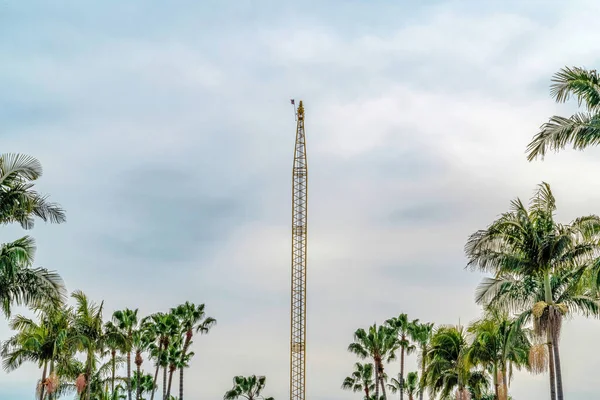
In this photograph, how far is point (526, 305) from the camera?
33156 mm

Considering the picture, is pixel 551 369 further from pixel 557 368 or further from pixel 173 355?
pixel 173 355

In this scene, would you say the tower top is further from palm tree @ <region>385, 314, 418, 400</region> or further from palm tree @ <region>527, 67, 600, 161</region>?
palm tree @ <region>527, 67, 600, 161</region>

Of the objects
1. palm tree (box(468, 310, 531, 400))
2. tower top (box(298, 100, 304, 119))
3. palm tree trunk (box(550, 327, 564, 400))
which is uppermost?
tower top (box(298, 100, 304, 119))

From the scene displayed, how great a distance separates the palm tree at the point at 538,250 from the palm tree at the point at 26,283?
15671 mm

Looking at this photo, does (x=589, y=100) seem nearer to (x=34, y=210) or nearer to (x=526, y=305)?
(x=526, y=305)

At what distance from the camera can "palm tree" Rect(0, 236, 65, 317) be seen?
84.7 feet

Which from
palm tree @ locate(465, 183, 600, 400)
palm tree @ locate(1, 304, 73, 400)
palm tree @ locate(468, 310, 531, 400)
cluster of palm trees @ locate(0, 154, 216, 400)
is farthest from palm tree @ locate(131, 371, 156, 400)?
palm tree @ locate(465, 183, 600, 400)

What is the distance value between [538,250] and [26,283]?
19480 mm

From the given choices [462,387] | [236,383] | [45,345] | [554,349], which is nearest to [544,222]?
[554,349]

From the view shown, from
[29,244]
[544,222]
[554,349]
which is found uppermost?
[544,222]

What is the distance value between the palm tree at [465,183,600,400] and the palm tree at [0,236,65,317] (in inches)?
617

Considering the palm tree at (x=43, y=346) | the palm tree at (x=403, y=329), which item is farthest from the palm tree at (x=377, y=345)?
the palm tree at (x=43, y=346)

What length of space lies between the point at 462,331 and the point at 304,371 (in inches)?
2615

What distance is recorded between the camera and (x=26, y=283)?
1056 inches
